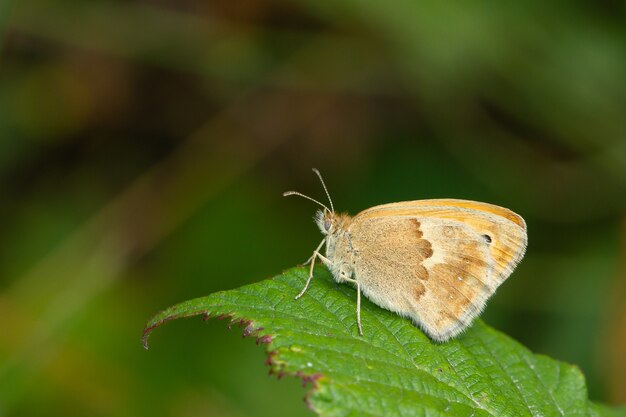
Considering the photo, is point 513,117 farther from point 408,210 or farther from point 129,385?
point 129,385

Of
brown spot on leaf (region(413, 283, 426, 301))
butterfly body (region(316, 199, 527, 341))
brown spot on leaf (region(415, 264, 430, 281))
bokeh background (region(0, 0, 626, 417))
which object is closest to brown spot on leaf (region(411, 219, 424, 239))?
butterfly body (region(316, 199, 527, 341))

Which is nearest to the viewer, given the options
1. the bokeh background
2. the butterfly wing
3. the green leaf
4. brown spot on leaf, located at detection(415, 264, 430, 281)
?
the green leaf

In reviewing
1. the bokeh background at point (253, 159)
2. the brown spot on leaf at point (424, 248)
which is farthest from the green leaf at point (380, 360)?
the bokeh background at point (253, 159)

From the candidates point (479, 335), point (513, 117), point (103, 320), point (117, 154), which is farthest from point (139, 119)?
point (479, 335)

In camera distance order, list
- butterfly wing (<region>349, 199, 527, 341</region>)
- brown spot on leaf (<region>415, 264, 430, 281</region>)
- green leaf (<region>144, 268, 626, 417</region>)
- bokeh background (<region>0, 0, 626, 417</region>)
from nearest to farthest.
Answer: green leaf (<region>144, 268, 626, 417</region>)
butterfly wing (<region>349, 199, 527, 341</region>)
brown spot on leaf (<region>415, 264, 430, 281</region>)
bokeh background (<region>0, 0, 626, 417</region>)

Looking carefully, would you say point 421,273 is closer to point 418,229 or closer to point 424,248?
point 424,248

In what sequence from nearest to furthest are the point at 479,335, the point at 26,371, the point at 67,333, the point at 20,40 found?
the point at 479,335
the point at 26,371
the point at 67,333
the point at 20,40

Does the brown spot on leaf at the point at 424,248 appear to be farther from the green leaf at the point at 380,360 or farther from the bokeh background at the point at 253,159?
the bokeh background at the point at 253,159

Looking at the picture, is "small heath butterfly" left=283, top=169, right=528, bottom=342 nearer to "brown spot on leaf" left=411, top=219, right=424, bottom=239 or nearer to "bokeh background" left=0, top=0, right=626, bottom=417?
"brown spot on leaf" left=411, top=219, right=424, bottom=239
